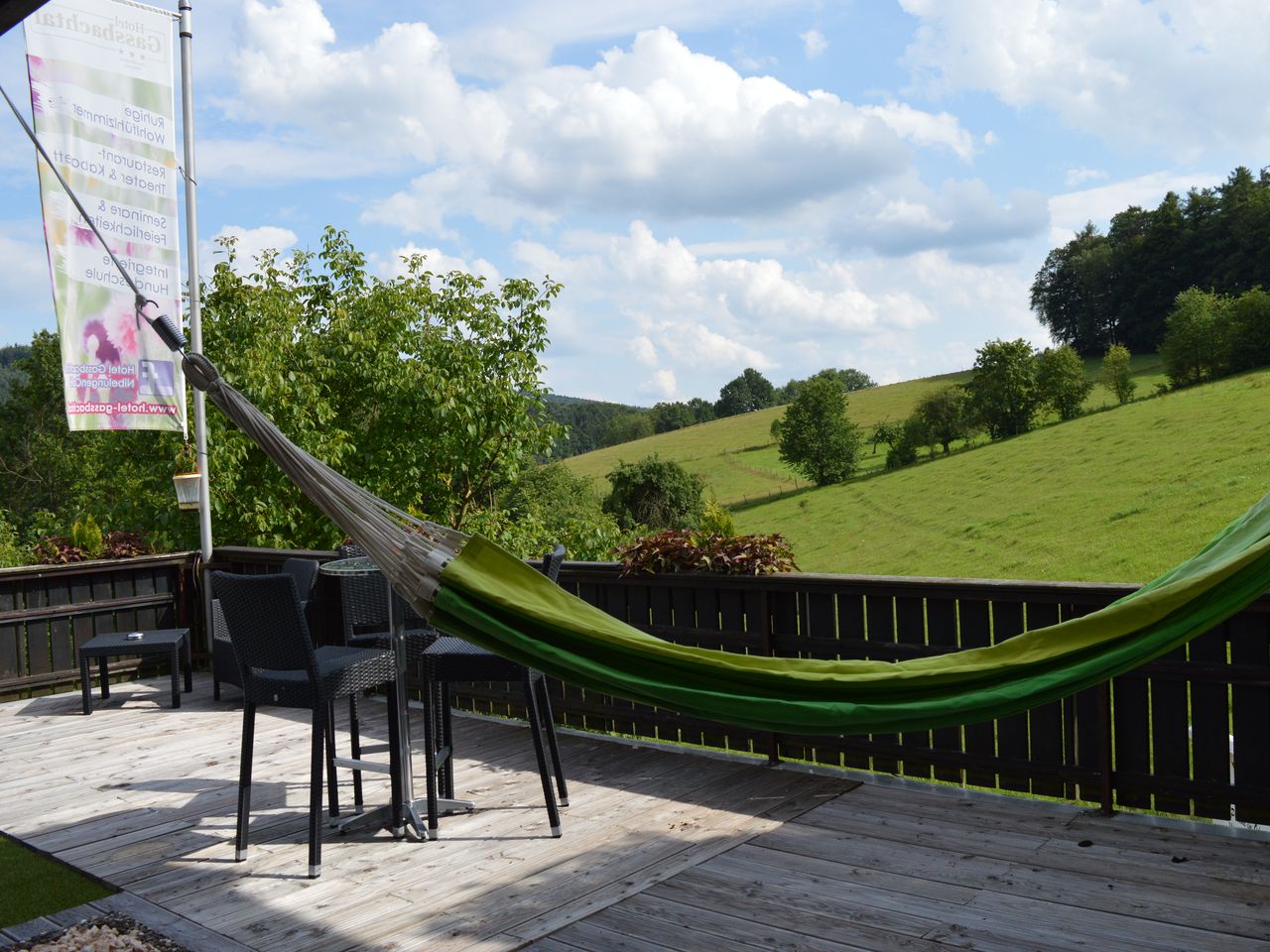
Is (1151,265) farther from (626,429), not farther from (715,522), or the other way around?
(715,522)

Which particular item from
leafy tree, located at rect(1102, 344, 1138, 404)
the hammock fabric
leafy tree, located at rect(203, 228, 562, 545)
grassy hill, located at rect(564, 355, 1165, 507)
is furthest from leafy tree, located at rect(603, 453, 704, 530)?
the hammock fabric

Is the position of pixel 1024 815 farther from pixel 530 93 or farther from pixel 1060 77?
pixel 530 93

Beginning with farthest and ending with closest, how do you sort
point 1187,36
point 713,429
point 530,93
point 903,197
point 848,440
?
point 903,197, point 713,429, point 848,440, point 530,93, point 1187,36

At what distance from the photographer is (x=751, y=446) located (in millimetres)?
48938

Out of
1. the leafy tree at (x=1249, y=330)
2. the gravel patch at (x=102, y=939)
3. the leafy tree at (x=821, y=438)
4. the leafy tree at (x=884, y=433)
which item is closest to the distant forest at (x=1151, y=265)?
the leafy tree at (x=1249, y=330)

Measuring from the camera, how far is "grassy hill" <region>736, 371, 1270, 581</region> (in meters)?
23.7

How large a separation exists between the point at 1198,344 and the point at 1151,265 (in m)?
9.26

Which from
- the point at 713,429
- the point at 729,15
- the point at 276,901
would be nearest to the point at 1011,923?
the point at 276,901

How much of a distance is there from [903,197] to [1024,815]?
60970 mm

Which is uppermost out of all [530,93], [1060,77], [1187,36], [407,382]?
[530,93]

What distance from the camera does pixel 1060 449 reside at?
32.9m

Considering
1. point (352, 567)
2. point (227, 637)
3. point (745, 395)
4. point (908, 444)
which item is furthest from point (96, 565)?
point (745, 395)

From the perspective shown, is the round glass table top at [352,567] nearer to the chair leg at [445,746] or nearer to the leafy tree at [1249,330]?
the chair leg at [445,746]

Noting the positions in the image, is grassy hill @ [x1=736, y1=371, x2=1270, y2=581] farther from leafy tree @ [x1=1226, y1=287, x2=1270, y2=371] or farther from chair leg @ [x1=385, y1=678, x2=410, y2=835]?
chair leg @ [x1=385, y1=678, x2=410, y2=835]
